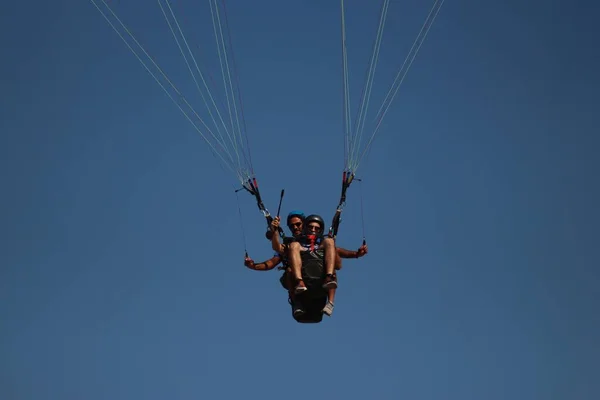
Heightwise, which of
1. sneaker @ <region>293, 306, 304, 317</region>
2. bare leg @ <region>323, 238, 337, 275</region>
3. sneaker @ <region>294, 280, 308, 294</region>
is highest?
bare leg @ <region>323, 238, 337, 275</region>

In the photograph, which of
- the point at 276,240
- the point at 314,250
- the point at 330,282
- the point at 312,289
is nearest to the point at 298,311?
the point at 312,289

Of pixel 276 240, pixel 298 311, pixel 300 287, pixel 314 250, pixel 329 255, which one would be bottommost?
pixel 298 311

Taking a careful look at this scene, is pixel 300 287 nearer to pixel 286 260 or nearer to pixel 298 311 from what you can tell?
pixel 298 311

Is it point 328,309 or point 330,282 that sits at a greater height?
point 330,282

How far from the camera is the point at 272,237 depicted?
18.3 m

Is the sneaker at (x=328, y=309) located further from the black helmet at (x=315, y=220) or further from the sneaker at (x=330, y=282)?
the black helmet at (x=315, y=220)

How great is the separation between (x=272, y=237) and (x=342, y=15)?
13.8ft

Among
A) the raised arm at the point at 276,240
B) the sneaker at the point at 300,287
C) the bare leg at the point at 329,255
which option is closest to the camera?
the sneaker at the point at 300,287

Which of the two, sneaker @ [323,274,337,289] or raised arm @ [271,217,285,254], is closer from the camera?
sneaker @ [323,274,337,289]

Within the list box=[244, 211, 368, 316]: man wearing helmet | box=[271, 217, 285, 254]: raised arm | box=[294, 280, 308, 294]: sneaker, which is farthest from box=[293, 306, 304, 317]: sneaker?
box=[271, 217, 285, 254]: raised arm

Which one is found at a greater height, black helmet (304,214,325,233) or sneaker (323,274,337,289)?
black helmet (304,214,325,233)

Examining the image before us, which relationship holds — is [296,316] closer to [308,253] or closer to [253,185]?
[308,253]

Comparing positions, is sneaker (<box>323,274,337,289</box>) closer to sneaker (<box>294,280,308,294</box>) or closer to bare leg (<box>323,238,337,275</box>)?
bare leg (<box>323,238,337,275</box>)

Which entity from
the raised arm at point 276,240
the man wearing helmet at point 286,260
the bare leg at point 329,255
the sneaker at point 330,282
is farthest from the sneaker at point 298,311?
the raised arm at point 276,240
